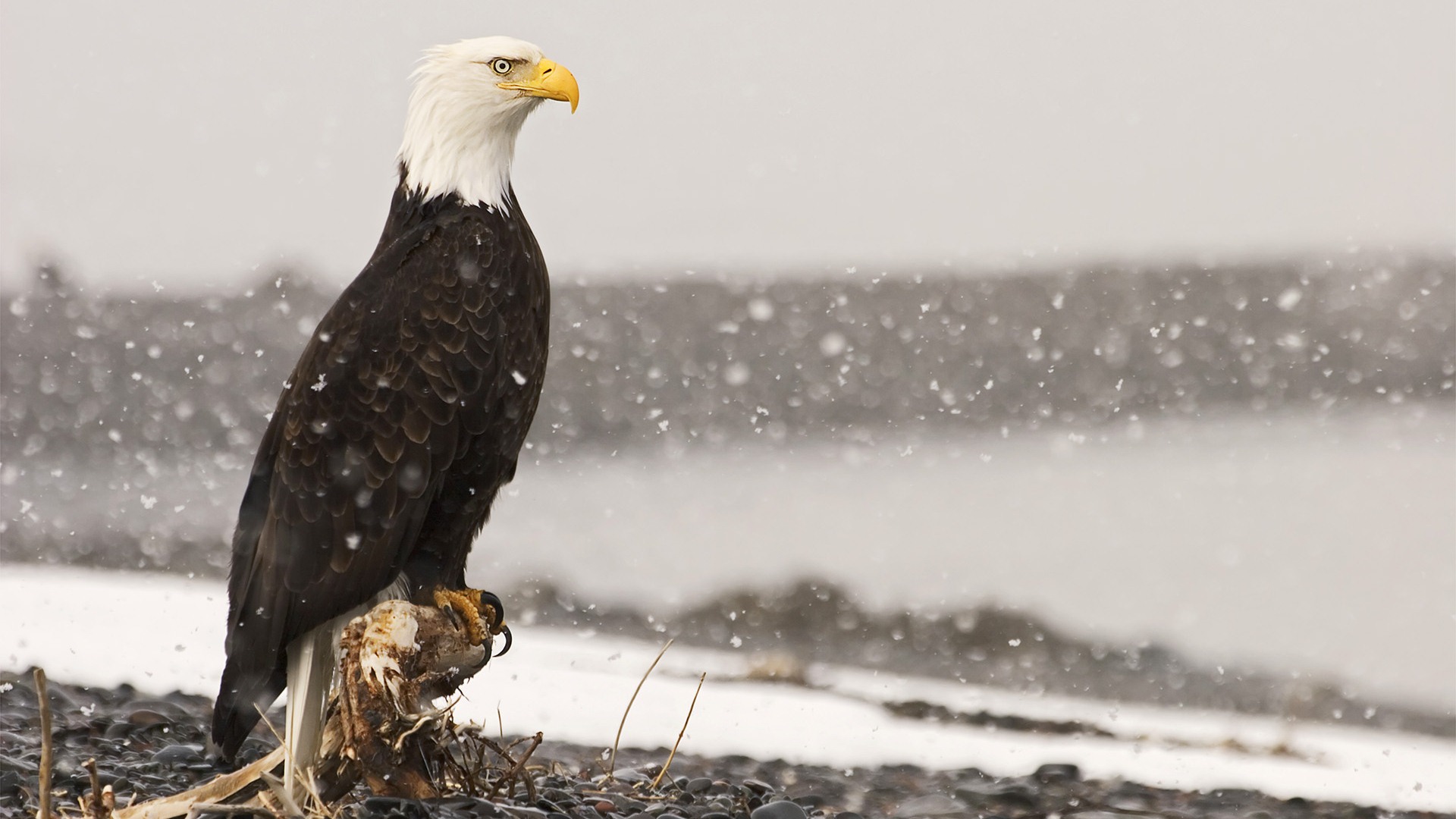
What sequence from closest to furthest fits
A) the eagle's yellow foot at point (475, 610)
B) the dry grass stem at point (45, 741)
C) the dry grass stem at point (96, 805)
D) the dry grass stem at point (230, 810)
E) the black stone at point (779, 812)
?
the dry grass stem at point (45, 741) → the dry grass stem at point (96, 805) → the dry grass stem at point (230, 810) → the eagle's yellow foot at point (475, 610) → the black stone at point (779, 812)

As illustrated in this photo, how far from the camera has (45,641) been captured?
14.9 ft

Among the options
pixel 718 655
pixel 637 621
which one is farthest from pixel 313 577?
pixel 637 621

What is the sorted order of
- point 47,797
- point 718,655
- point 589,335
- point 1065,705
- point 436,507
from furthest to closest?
1. point 589,335
2. point 718,655
3. point 1065,705
4. point 436,507
5. point 47,797

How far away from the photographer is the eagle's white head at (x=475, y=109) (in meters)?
3.12

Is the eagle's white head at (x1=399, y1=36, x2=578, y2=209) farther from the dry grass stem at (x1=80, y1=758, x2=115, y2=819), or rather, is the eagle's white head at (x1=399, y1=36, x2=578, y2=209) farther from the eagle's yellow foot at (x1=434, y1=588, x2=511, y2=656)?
the dry grass stem at (x1=80, y1=758, x2=115, y2=819)

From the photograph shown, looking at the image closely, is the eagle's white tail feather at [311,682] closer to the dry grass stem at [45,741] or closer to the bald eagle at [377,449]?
the bald eagle at [377,449]

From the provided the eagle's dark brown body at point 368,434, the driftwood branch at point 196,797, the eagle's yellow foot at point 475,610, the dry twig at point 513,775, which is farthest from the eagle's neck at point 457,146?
the driftwood branch at point 196,797

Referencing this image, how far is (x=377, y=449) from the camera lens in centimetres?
285

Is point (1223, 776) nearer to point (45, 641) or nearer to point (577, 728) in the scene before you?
point (577, 728)

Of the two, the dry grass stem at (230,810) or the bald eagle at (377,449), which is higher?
the bald eagle at (377,449)

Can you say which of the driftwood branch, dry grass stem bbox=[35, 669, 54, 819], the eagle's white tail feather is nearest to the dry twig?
the eagle's white tail feather

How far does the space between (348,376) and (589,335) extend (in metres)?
8.02

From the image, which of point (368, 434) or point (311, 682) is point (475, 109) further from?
point (311, 682)

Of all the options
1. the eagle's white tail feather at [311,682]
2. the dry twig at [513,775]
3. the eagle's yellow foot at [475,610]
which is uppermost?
the eagle's yellow foot at [475,610]
